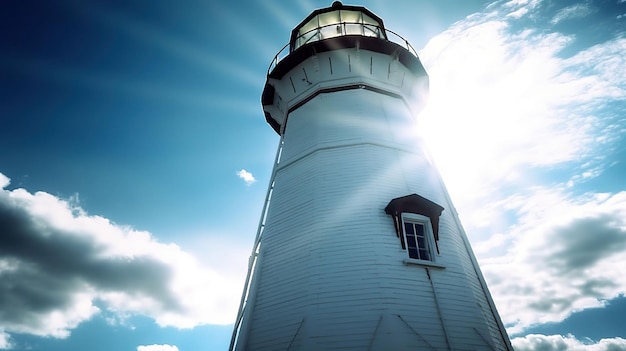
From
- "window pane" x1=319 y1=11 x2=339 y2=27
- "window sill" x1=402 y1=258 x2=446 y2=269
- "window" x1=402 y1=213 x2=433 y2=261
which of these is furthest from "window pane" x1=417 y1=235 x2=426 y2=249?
"window pane" x1=319 y1=11 x2=339 y2=27

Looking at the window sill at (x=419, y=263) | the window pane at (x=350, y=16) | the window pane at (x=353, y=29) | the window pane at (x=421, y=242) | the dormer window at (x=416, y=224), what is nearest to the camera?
the window sill at (x=419, y=263)

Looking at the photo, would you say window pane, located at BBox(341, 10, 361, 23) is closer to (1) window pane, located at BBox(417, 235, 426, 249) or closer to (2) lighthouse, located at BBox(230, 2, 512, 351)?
(2) lighthouse, located at BBox(230, 2, 512, 351)

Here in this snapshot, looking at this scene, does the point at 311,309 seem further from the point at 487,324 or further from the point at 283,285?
the point at 487,324

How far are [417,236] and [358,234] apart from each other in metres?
1.66

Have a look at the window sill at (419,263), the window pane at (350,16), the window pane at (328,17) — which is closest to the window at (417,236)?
the window sill at (419,263)

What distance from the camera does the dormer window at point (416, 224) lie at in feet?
24.3

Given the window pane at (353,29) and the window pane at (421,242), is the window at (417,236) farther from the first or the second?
the window pane at (353,29)

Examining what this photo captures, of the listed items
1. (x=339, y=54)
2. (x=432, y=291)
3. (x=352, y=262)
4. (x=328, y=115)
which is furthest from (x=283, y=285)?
(x=339, y=54)

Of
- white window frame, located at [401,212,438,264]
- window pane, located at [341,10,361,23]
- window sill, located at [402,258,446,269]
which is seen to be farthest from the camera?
window pane, located at [341,10,361,23]

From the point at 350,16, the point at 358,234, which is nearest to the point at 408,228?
the point at 358,234

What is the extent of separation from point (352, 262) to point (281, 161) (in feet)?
16.4

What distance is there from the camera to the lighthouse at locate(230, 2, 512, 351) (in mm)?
6160

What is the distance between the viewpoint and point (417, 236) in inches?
303

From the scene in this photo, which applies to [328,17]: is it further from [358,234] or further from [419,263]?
[419,263]
